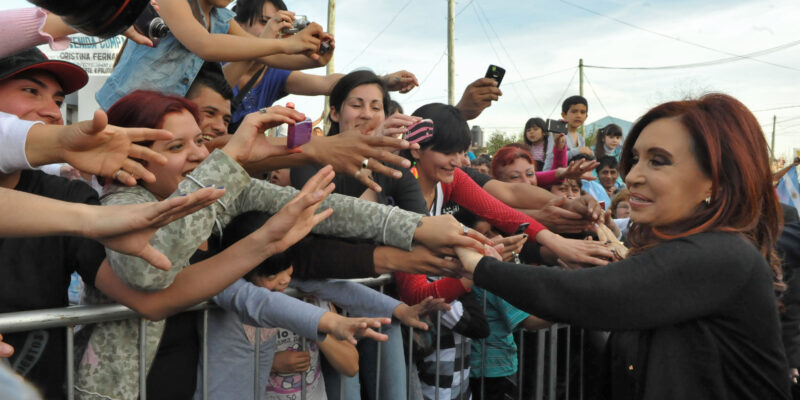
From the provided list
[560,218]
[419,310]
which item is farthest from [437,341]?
[560,218]

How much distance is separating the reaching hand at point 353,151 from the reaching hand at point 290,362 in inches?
28.4

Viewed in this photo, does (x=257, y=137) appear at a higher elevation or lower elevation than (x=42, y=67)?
lower

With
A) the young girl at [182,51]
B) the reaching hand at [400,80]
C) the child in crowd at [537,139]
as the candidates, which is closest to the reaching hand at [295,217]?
the young girl at [182,51]

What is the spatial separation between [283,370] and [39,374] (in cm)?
87

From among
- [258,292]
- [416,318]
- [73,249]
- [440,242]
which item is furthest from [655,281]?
[73,249]

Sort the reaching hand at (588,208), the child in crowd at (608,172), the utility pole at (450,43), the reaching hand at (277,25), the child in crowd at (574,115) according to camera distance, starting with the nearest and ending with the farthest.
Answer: the reaching hand at (277,25) < the reaching hand at (588,208) < the child in crowd at (608,172) < the child in crowd at (574,115) < the utility pole at (450,43)

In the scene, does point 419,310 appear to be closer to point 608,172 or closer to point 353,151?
point 353,151

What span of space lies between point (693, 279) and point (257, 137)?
4.70 ft

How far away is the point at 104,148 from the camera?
1517mm

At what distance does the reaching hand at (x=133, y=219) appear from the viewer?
1350mm

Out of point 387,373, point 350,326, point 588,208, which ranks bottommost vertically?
point 387,373

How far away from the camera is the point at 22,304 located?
1.77 metres

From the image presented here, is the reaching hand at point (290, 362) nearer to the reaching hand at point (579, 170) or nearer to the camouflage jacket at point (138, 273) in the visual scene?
the camouflage jacket at point (138, 273)

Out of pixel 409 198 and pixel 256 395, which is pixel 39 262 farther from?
pixel 409 198
